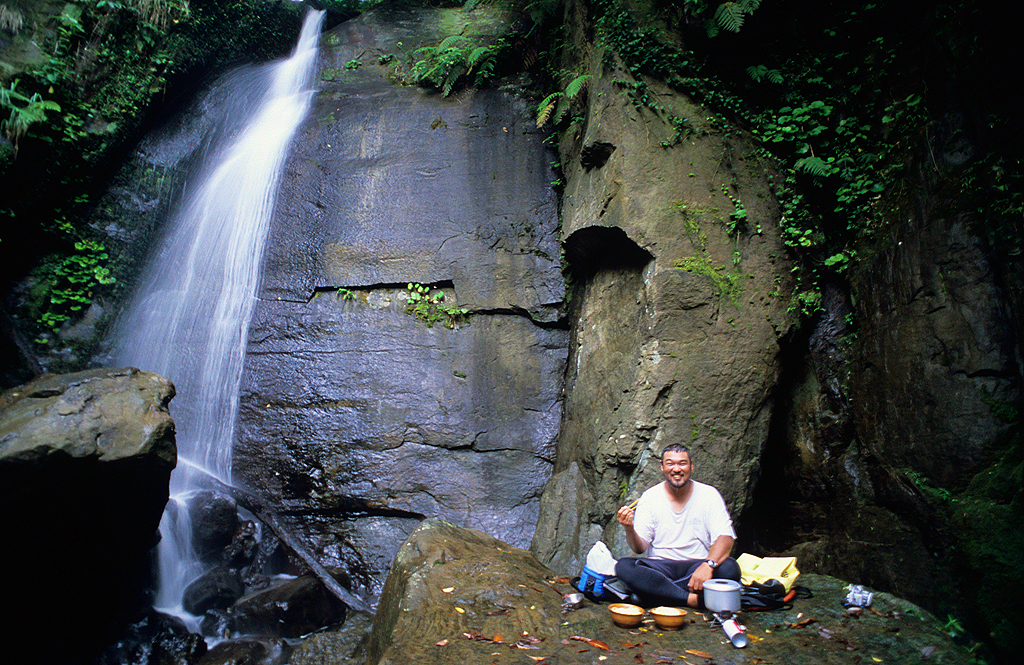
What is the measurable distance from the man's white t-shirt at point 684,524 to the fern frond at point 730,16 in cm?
502

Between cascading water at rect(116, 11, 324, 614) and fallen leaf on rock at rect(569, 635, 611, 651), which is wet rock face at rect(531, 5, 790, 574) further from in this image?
cascading water at rect(116, 11, 324, 614)

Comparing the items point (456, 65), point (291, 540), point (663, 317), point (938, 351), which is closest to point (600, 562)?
point (663, 317)

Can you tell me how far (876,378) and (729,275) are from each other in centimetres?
166

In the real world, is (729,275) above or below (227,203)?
below

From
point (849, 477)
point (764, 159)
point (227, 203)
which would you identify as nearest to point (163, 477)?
point (227, 203)

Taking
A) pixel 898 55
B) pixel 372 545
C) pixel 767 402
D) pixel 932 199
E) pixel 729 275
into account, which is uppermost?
pixel 898 55

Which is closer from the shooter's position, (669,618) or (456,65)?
(669,618)

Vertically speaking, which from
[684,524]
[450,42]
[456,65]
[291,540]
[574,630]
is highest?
[450,42]

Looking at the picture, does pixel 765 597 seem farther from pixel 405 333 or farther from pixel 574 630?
pixel 405 333

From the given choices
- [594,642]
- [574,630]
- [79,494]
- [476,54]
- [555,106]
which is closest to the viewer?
[594,642]

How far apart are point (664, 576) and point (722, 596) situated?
0.43 m

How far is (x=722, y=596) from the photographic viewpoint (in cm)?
365

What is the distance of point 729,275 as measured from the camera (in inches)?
221

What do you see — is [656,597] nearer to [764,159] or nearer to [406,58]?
[764,159]
